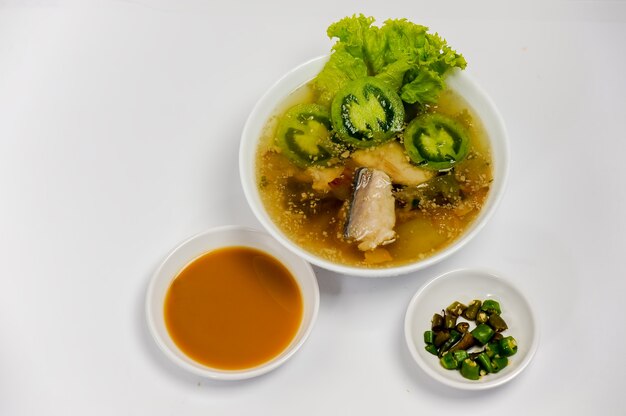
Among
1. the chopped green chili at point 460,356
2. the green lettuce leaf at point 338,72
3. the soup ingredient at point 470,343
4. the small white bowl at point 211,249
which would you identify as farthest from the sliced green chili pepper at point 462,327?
the green lettuce leaf at point 338,72

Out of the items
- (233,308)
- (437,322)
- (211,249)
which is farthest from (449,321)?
(211,249)

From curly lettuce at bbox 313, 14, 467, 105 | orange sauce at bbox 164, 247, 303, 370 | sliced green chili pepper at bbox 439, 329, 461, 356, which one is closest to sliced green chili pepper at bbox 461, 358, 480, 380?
sliced green chili pepper at bbox 439, 329, 461, 356

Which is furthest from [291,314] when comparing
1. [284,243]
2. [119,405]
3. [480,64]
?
[480,64]

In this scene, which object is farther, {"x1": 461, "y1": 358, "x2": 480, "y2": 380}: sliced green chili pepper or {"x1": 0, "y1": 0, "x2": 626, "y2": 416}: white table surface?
{"x1": 0, "y1": 0, "x2": 626, "y2": 416}: white table surface

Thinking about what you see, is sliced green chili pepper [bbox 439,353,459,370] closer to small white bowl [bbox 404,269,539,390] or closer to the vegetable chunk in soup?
small white bowl [bbox 404,269,539,390]

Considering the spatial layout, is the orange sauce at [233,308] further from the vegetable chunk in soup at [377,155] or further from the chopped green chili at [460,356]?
the chopped green chili at [460,356]

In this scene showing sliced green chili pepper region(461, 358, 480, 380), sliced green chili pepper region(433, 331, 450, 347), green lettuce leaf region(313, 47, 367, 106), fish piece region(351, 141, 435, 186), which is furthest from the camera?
green lettuce leaf region(313, 47, 367, 106)
